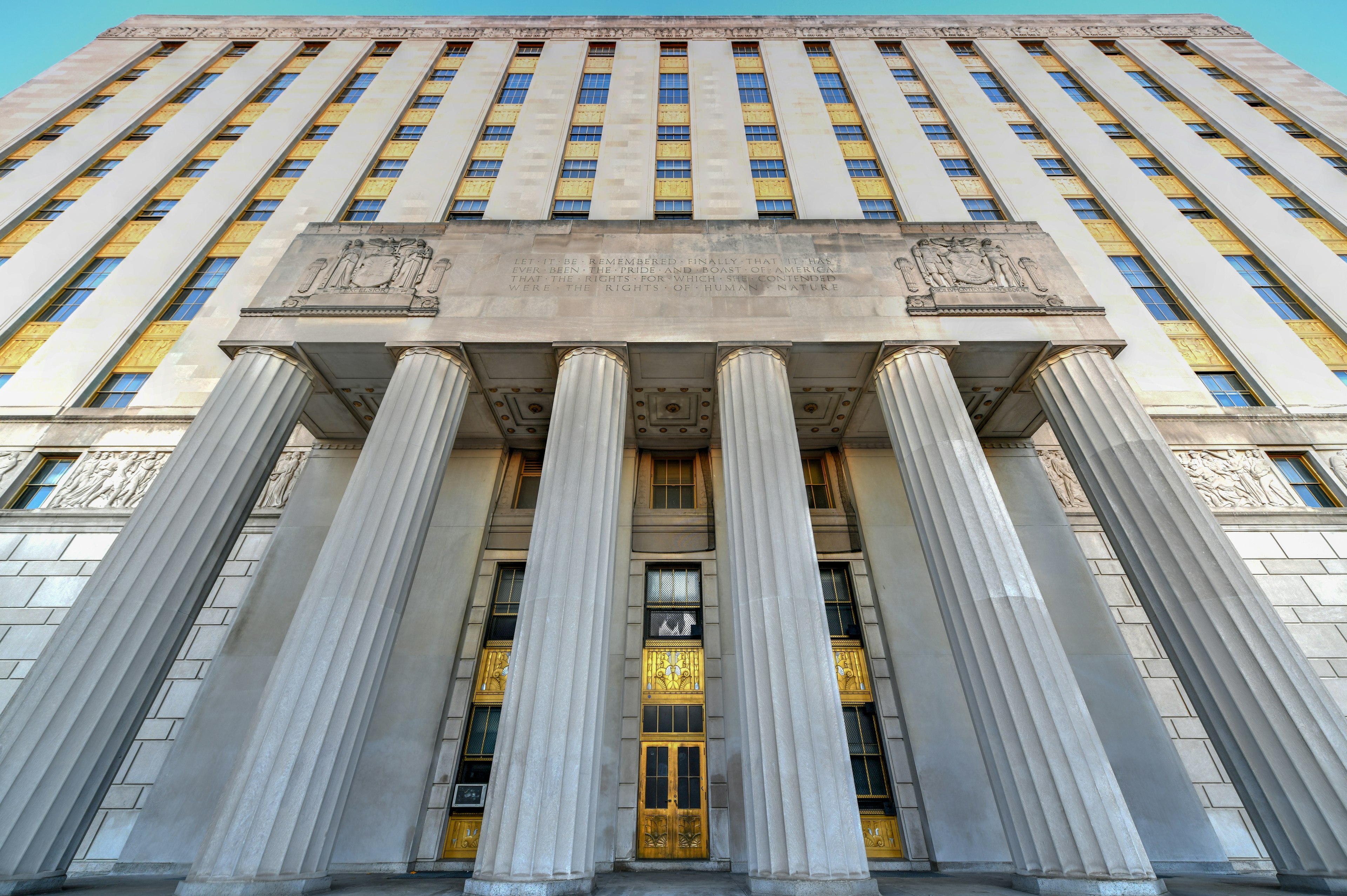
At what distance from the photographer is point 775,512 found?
455 inches

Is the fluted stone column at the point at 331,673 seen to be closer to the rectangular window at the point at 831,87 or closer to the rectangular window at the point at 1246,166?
the rectangular window at the point at 831,87

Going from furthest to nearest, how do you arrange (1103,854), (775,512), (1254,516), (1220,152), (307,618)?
(1220,152) → (1254,516) → (775,512) → (307,618) → (1103,854)

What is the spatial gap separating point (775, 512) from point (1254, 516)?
13.4 m

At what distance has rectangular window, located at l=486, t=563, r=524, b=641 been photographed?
51.5 feet

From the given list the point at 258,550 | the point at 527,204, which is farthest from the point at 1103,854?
the point at 527,204

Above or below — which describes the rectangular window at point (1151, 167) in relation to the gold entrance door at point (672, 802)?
above

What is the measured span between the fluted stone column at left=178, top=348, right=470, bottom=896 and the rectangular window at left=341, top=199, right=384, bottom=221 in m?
12.6

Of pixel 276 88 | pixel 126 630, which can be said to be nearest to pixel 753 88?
pixel 276 88

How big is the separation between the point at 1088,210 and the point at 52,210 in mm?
39912

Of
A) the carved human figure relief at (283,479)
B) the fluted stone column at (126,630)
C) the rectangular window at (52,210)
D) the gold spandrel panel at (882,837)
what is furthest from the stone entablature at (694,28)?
the gold spandrel panel at (882,837)

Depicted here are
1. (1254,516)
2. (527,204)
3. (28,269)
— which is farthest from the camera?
(527,204)

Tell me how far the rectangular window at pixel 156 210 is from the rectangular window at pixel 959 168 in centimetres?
3051

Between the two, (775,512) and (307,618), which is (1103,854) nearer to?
(775,512)

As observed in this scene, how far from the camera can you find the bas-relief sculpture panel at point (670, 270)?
14.9 meters
